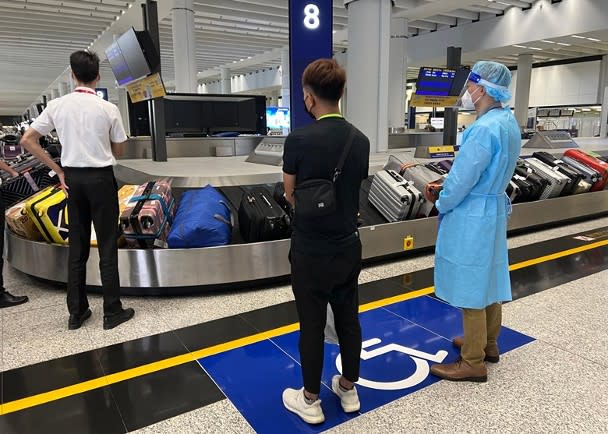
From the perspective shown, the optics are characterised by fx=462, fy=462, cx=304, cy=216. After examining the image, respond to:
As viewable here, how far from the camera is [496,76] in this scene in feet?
8.40

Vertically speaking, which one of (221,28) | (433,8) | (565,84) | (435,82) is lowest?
(435,82)

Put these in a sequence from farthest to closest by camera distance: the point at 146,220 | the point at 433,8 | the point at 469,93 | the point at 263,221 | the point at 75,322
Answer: the point at 433,8 < the point at 263,221 < the point at 146,220 < the point at 75,322 < the point at 469,93

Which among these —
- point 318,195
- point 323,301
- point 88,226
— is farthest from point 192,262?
point 318,195

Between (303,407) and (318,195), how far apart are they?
1.12 meters

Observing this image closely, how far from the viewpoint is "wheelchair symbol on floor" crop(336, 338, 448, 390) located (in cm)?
266

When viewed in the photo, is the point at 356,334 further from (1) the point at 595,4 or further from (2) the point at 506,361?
(1) the point at 595,4

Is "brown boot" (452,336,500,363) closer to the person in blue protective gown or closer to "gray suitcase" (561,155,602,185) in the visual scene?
the person in blue protective gown

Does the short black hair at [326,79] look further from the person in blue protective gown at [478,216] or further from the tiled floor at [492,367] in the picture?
the tiled floor at [492,367]

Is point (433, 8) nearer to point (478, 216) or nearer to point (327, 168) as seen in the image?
point (478, 216)

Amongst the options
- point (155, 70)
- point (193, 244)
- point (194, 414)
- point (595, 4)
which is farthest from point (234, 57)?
point (194, 414)

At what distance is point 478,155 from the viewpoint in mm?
2439

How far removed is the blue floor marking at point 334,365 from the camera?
7.93 ft

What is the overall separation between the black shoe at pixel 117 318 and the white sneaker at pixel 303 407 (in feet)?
5.49

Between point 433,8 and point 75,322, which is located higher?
point 433,8
